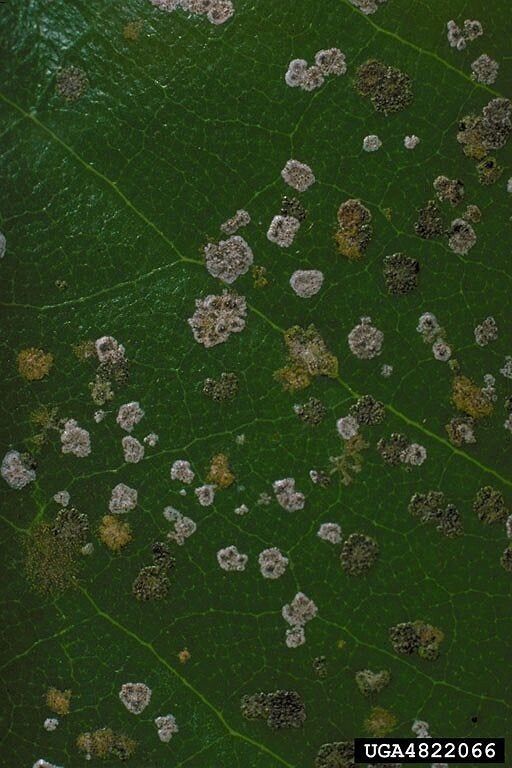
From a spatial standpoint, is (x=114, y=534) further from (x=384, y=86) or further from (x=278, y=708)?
(x=384, y=86)

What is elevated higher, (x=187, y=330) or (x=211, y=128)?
(x=211, y=128)

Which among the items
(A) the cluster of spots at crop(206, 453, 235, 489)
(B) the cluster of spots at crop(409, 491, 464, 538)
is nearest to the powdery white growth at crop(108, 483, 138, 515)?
(A) the cluster of spots at crop(206, 453, 235, 489)

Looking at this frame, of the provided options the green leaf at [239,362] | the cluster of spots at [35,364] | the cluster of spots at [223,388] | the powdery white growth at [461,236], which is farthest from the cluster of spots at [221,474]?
the powdery white growth at [461,236]

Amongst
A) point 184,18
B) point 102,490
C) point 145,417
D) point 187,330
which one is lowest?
point 102,490

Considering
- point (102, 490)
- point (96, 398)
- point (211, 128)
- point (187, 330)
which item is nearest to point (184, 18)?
point (211, 128)

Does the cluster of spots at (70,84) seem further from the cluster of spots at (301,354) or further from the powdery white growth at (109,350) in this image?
the cluster of spots at (301,354)

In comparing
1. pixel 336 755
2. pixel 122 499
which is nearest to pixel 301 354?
pixel 122 499

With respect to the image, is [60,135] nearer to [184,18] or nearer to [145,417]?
[184,18]
